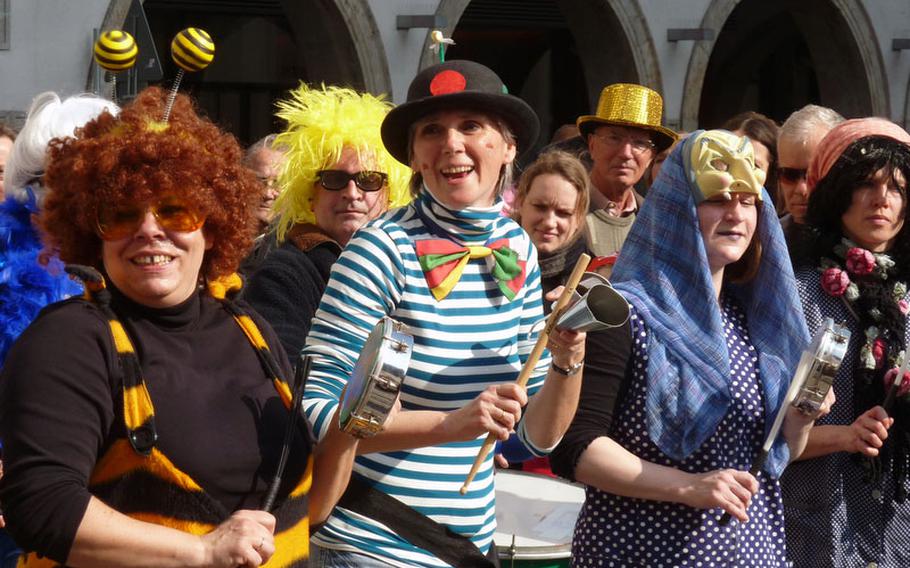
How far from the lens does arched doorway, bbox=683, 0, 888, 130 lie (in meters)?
17.7

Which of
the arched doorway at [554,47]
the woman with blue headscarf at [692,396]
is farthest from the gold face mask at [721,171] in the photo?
the arched doorway at [554,47]

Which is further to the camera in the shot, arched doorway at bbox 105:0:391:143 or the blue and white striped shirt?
arched doorway at bbox 105:0:391:143

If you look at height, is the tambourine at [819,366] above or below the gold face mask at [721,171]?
below

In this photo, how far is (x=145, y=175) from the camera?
2617mm

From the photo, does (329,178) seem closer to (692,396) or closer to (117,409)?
(692,396)

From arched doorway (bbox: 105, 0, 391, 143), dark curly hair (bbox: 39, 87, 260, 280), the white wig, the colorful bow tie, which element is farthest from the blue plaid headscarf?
arched doorway (bbox: 105, 0, 391, 143)

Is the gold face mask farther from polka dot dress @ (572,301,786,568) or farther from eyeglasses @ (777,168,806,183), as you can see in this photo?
eyeglasses @ (777,168,806,183)

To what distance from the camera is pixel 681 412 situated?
10.4ft

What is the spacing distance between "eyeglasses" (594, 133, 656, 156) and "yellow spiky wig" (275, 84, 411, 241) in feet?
7.68

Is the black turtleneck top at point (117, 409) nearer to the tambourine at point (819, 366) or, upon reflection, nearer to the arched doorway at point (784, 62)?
the tambourine at point (819, 366)

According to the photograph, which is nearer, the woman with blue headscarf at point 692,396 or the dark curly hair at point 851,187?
the woman with blue headscarf at point 692,396

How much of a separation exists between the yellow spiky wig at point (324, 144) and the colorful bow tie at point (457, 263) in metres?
1.09

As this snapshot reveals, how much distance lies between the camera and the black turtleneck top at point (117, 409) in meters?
2.34

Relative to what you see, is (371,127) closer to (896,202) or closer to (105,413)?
(896,202)
